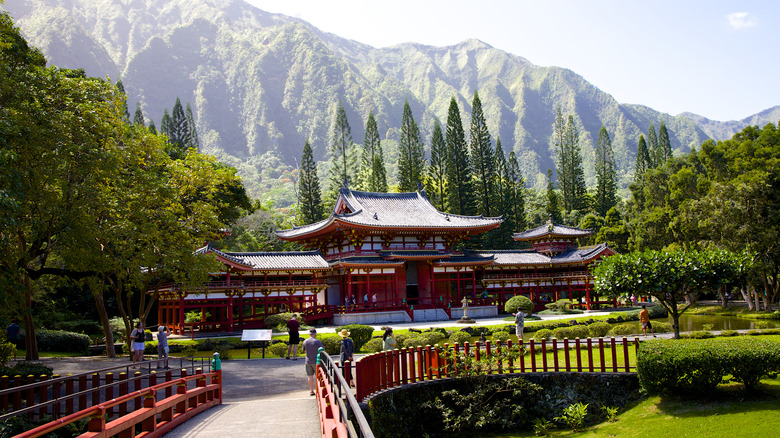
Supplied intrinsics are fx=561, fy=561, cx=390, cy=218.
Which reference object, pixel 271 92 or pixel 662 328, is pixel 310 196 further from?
pixel 271 92

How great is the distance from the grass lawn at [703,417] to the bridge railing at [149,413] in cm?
730

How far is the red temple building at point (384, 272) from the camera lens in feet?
104

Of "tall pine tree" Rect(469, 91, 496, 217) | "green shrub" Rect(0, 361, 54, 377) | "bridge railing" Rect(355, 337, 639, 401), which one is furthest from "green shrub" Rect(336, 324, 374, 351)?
"tall pine tree" Rect(469, 91, 496, 217)

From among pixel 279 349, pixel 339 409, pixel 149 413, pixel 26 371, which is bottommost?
pixel 279 349

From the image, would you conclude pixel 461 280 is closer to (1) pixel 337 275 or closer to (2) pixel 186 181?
(1) pixel 337 275

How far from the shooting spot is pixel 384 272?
1442 inches

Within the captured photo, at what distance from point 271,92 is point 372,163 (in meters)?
113

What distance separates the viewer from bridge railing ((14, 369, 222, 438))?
22.0 feet

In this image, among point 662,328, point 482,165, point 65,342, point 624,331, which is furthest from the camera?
point 482,165

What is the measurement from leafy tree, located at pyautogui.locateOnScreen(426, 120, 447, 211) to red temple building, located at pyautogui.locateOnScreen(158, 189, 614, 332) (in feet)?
51.6

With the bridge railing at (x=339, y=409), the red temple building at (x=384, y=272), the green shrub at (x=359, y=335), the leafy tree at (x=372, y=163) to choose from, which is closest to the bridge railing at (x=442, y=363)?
the bridge railing at (x=339, y=409)

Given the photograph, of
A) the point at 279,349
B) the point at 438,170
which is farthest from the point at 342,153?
the point at 279,349

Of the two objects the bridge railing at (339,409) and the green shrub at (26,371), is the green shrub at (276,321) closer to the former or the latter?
the green shrub at (26,371)

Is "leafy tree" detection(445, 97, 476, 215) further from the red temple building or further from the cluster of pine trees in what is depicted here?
the red temple building
